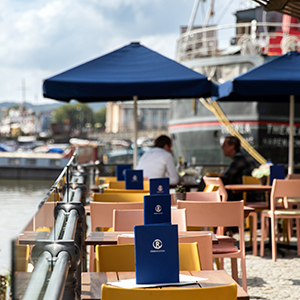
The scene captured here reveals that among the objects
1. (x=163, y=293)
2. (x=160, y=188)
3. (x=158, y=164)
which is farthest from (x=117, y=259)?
(x=158, y=164)

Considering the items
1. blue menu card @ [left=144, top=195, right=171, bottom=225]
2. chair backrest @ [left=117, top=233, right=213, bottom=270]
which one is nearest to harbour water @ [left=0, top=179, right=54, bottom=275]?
blue menu card @ [left=144, top=195, right=171, bottom=225]

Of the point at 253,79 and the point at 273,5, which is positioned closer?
the point at 273,5

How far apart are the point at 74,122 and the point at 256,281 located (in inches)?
6502

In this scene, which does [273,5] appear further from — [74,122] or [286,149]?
[74,122]

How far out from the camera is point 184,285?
90.0 inches

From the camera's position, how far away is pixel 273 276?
18.3 ft

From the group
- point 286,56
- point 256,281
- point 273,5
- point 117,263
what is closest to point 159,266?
point 117,263

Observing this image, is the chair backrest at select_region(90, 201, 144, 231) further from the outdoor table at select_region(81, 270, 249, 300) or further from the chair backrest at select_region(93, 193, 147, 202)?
the outdoor table at select_region(81, 270, 249, 300)

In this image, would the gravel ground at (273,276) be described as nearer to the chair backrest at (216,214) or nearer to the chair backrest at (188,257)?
the chair backrest at (216,214)

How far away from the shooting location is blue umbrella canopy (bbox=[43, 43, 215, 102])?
22.4 ft

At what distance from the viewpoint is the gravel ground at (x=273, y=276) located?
16.2ft

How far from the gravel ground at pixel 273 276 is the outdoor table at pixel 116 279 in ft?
8.02

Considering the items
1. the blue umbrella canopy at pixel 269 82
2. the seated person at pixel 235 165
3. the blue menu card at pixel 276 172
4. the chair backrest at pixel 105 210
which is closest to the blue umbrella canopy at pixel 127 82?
the blue umbrella canopy at pixel 269 82

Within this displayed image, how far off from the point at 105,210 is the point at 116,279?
1917 millimetres
